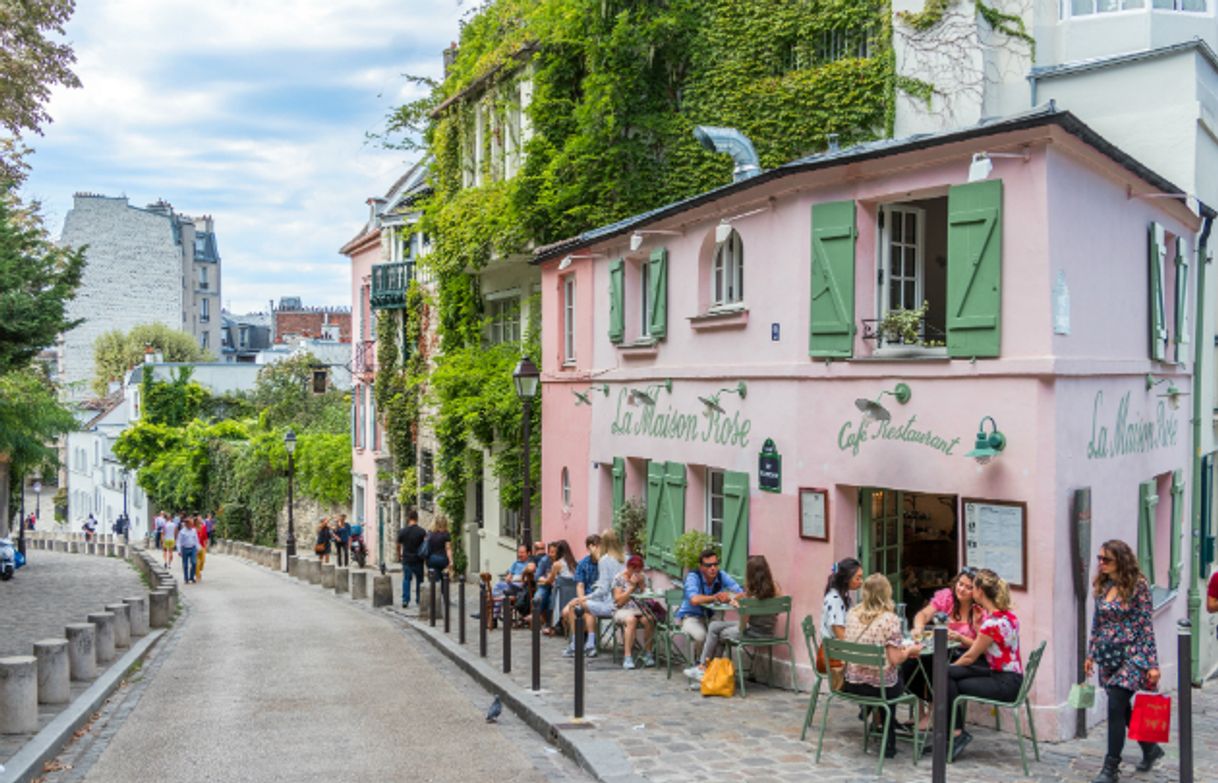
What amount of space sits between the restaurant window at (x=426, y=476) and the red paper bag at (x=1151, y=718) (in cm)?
2509

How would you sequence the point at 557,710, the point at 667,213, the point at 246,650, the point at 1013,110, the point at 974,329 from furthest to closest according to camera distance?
1. the point at 1013,110
2. the point at 246,650
3. the point at 667,213
4. the point at 557,710
5. the point at 974,329

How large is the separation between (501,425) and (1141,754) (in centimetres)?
1497

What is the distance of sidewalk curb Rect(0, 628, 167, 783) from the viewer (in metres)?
9.23

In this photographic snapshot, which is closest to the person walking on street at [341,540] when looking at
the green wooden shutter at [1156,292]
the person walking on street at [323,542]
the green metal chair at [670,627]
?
the person walking on street at [323,542]

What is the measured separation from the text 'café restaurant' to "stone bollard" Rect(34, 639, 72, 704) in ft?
21.3

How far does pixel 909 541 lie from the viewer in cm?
1364

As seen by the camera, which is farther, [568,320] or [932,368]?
[568,320]

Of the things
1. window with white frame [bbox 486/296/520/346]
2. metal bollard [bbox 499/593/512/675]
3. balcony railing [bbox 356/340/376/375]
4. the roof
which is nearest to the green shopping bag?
the roof

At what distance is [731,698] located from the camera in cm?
1177

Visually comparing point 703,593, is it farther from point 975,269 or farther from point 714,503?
point 975,269

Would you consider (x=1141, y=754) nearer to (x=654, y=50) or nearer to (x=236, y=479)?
(x=654, y=50)

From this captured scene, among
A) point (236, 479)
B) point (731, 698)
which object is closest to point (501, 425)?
point (731, 698)

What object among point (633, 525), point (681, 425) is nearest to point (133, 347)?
point (633, 525)

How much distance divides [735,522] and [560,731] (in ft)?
11.5
